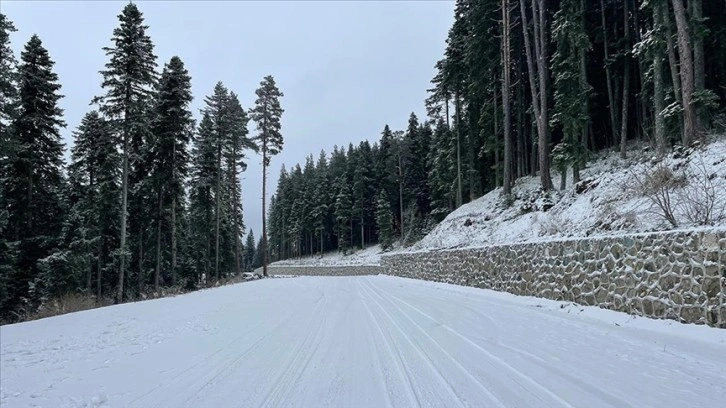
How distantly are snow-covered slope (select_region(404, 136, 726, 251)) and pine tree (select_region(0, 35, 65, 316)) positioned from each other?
1996 cm

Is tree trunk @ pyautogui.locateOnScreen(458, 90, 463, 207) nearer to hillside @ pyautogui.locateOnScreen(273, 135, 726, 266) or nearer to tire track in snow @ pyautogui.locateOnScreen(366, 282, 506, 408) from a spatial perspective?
hillside @ pyautogui.locateOnScreen(273, 135, 726, 266)

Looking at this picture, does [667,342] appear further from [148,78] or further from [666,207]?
[148,78]

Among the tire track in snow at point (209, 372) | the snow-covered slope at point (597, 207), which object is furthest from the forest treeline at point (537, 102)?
the tire track in snow at point (209, 372)

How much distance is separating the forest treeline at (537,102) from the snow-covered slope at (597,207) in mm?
1190

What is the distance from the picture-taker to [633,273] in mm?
6422

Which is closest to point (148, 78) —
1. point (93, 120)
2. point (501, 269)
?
point (93, 120)

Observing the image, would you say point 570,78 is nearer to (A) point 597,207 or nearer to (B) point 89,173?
(A) point 597,207

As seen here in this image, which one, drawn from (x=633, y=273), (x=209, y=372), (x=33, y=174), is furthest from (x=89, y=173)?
(x=633, y=273)

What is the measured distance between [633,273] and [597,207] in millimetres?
A: 5563

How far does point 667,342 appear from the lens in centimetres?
503

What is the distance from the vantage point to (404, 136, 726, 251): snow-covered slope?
27.1 ft

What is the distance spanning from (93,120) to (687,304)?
93.3 feet

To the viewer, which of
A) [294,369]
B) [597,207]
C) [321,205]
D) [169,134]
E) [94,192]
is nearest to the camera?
[294,369]

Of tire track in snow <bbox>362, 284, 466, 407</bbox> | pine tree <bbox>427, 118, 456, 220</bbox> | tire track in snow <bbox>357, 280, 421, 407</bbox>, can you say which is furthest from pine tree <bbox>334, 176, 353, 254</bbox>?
tire track in snow <bbox>357, 280, 421, 407</bbox>
